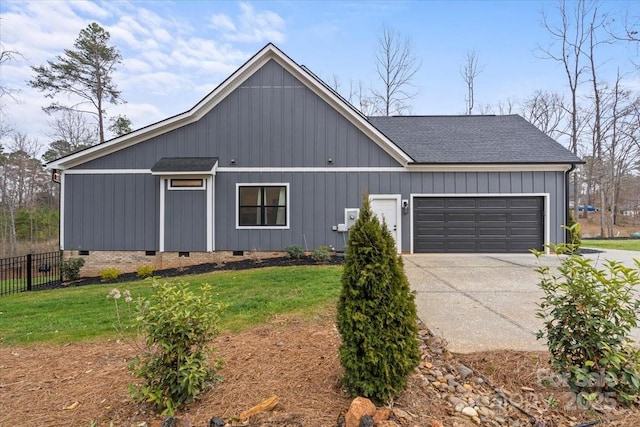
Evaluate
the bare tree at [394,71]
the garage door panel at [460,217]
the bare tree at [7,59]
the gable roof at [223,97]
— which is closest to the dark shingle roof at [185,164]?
the gable roof at [223,97]

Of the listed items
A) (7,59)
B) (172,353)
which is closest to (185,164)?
(7,59)

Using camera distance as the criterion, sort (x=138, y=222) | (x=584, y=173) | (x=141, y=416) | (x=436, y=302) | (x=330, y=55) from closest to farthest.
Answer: (x=141, y=416) → (x=436, y=302) → (x=138, y=222) → (x=330, y=55) → (x=584, y=173)

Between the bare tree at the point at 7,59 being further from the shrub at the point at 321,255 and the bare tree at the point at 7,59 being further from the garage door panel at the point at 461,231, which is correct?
the garage door panel at the point at 461,231

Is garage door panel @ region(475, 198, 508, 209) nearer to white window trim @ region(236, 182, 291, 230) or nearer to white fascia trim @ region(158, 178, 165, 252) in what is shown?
white window trim @ region(236, 182, 291, 230)

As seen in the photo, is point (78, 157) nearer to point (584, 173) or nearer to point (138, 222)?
point (138, 222)

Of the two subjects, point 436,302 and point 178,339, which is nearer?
point 178,339

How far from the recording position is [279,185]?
10.3 metres

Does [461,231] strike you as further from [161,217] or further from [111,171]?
[111,171]

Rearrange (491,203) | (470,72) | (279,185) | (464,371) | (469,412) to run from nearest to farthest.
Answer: (469,412) → (464,371) → (279,185) → (491,203) → (470,72)

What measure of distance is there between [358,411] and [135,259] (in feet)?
33.0

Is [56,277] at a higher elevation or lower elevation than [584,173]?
lower

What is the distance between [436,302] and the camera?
4898 mm

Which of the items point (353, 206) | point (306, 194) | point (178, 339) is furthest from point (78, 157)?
point (178, 339)

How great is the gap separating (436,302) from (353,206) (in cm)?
572
